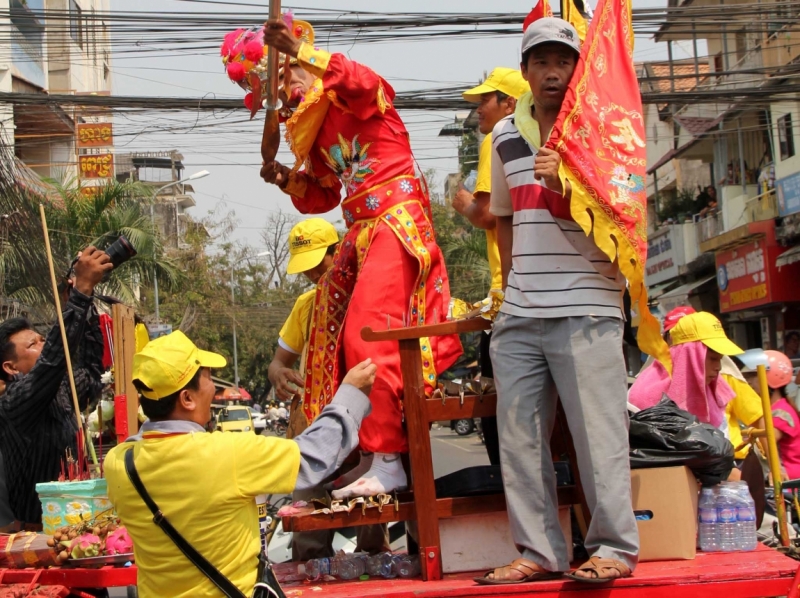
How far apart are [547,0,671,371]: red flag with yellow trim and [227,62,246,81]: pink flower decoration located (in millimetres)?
1542

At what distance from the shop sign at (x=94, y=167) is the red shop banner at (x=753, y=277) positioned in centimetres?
1598

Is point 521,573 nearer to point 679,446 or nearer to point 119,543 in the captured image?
point 679,446

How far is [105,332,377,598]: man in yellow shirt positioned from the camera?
9.80ft

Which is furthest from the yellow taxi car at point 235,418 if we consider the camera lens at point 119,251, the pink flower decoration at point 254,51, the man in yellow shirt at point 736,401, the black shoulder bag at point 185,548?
the black shoulder bag at point 185,548

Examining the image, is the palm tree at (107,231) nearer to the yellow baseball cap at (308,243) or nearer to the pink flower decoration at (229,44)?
the yellow baseball cap at (308,243)

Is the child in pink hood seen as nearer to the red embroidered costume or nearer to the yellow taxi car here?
the red embroidered costume

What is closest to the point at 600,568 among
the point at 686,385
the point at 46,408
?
the point at 686,385

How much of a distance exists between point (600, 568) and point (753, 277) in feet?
66.9

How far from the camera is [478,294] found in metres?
32.3

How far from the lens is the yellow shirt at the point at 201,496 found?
9.78 ft

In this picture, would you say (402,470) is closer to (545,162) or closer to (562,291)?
(562,291)

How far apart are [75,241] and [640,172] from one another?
17.4 m

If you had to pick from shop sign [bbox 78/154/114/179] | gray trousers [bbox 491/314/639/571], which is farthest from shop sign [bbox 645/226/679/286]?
gray trousers [bbox 491/314/639/571]

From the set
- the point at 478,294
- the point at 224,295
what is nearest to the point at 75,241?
the point at 478,294
